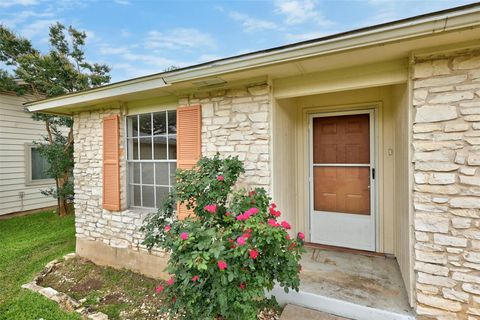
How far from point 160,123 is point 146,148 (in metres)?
0.50

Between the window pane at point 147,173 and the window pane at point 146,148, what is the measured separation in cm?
12

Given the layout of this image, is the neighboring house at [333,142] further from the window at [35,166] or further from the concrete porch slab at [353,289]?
the window at [35,166]

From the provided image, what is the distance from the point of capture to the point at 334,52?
6.58ft

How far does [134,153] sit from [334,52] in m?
3.33

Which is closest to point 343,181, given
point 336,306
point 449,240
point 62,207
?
point 449,240

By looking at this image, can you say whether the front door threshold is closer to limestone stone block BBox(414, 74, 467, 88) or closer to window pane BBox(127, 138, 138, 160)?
limestone stone block BBox(414, 74, 467, 88)

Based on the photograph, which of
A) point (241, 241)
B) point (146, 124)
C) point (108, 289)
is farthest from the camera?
point (146, 124)

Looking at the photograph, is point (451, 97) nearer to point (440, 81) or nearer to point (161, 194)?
A: point (440, 81)

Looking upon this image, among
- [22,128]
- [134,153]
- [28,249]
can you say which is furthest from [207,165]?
[22,128]

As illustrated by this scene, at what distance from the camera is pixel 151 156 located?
377cm

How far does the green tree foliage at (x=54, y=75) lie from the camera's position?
21.2 feet

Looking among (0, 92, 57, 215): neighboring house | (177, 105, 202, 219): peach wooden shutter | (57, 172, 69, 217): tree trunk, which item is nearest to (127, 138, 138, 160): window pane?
(177, 105, 202, 219): peach wooden shutter

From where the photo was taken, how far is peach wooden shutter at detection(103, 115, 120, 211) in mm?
3818

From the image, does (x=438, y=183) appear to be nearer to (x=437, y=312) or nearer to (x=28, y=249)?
(x=437, y=312)
